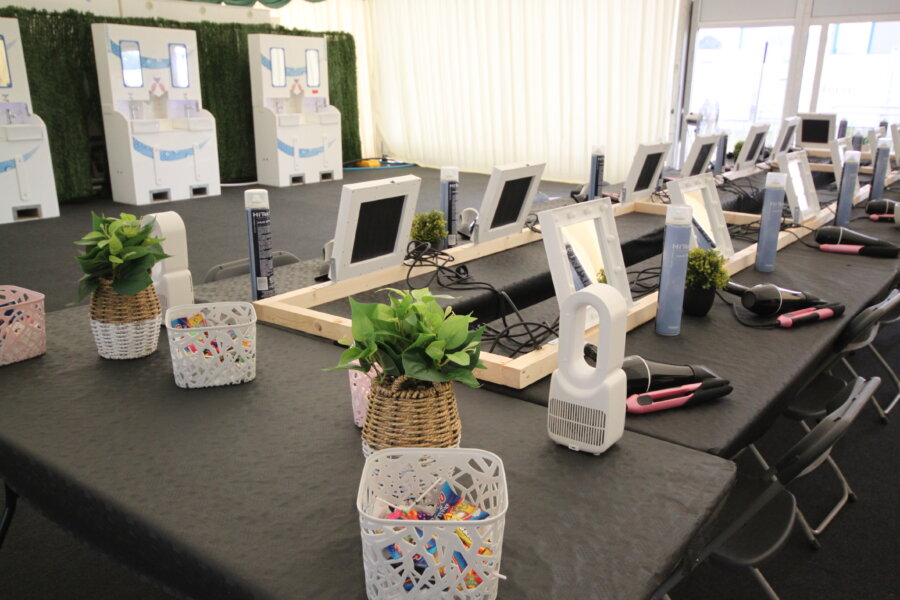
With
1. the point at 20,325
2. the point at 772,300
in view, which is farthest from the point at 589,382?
the point at 20,325

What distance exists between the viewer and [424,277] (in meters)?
2.44

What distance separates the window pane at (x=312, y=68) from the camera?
833cm

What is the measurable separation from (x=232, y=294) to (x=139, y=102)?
5.76m

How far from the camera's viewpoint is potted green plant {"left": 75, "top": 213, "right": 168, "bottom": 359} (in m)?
1.58

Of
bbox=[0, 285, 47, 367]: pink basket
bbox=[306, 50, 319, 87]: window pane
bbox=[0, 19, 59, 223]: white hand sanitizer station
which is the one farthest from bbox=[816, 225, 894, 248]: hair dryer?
bbox=[306, 50, 319, 87]: window pane

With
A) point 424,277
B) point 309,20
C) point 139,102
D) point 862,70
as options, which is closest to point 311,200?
point 139,102

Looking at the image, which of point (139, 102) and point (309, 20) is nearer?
point (139, 102)

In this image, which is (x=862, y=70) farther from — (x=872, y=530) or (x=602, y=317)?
(x=602, y=317)

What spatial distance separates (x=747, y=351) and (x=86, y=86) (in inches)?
290

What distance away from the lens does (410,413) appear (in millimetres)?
1083

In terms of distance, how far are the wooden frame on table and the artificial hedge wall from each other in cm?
593

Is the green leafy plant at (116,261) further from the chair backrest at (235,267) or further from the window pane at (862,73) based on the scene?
the window pane at (862,73)

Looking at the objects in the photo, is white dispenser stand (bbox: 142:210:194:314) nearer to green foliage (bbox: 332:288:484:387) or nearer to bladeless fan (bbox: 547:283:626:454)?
green foliage (bbox: 332:288:484:387)

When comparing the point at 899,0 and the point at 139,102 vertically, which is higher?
the point at 899,0
